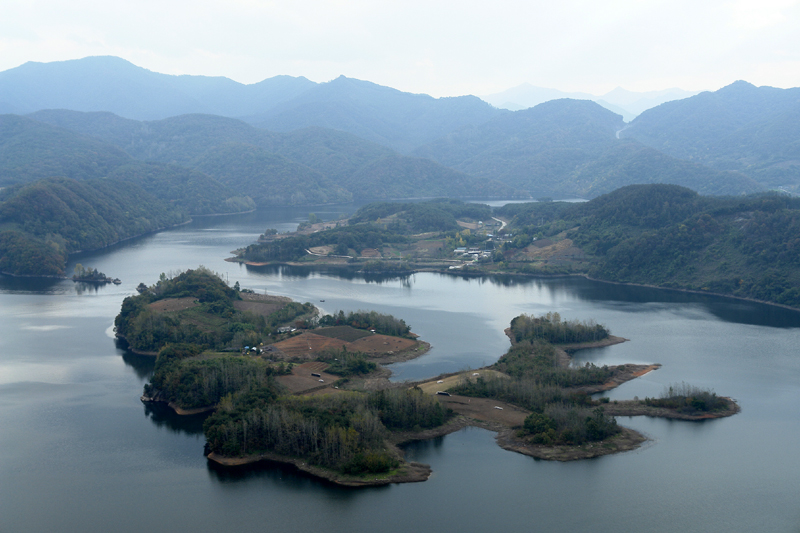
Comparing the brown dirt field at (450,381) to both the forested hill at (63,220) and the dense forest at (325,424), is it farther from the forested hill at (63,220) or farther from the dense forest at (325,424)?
the forested hill at (63,220)

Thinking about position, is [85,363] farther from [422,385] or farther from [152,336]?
[422,385]

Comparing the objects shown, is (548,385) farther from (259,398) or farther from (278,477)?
(278,477)

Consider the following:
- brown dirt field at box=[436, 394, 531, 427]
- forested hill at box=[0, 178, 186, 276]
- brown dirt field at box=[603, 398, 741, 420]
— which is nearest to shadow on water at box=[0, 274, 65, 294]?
forested hill at box=[0, 178, 186, 276]

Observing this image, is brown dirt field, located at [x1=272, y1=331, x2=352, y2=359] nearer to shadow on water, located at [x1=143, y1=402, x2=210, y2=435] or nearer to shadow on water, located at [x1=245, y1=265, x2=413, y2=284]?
shadow on water, located at [x1=143, y1=402, x2=210, y2=435]

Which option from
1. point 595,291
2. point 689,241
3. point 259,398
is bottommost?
point 259,398

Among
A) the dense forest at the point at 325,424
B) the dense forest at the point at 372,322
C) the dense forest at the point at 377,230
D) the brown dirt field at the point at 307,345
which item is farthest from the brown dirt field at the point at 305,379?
the dense forest at the point at 377,230

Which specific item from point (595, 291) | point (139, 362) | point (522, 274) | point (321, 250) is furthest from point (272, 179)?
point (139, 362)

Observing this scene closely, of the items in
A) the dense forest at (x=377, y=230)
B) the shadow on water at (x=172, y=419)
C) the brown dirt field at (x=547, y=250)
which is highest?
the dense forest at (x=377, y=230)

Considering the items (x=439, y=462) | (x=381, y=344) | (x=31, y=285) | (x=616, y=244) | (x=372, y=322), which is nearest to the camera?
(x=439, y=462)
